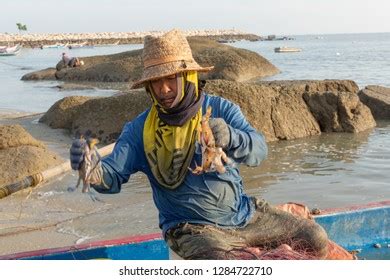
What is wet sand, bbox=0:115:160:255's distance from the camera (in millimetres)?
6035

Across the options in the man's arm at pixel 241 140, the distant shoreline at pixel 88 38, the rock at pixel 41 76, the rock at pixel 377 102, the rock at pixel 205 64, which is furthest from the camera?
the distant shoreline at pixel 88 38

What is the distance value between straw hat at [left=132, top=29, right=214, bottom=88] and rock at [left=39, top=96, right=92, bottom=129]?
8.86 meters

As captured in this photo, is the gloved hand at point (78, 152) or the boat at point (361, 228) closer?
the gloved hand at point (78, 152)

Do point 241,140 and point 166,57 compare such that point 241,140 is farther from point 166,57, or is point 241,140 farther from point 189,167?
point 166,57

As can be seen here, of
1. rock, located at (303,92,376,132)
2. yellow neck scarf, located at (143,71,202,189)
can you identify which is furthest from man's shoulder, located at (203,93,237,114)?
rock, located at (303,92,376,132)

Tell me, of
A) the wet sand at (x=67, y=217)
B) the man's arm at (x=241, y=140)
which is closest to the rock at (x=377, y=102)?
the wet sand at (x=67, y=217)

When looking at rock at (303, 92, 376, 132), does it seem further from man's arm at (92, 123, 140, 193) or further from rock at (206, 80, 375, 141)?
man's arm at (92, 123, 140, 193)

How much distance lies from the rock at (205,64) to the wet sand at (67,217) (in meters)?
14.7

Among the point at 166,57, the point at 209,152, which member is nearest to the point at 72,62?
the point at 166,57

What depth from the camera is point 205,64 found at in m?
23.7

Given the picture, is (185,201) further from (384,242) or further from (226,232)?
(384,242)

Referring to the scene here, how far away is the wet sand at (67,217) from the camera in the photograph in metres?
6.04

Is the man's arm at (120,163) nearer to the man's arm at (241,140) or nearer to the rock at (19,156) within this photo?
the man's arm at (241,140)
